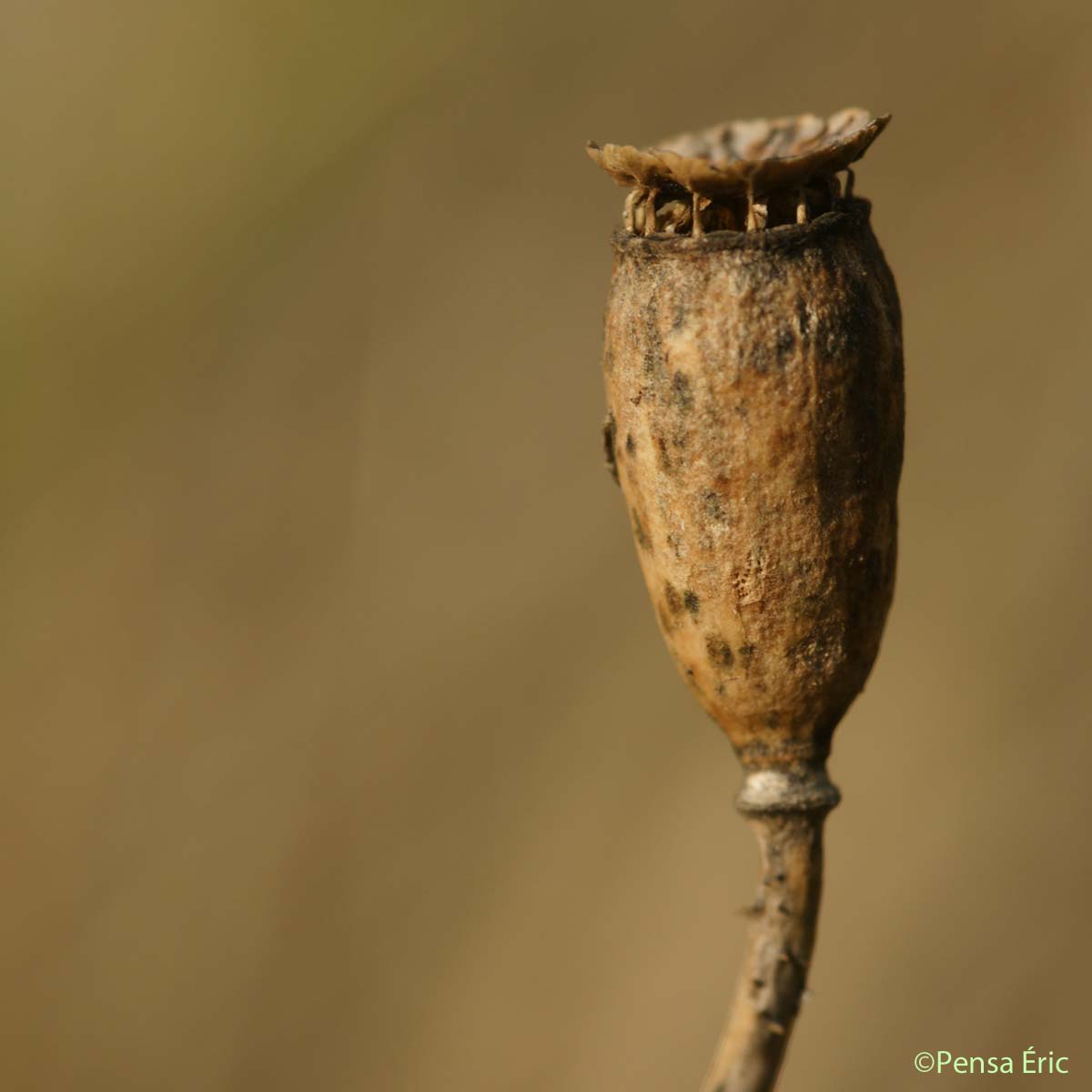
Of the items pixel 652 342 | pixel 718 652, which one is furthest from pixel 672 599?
pixel 652 342

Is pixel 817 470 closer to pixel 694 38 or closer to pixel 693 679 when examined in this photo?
pixel 693 679

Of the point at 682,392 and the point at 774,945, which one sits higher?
the point at 682,392

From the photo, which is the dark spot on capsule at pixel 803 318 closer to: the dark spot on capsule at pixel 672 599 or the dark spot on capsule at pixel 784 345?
the dark spot on capsule at pixel 784 345

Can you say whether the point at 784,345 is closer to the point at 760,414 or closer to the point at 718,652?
the point at 760,414

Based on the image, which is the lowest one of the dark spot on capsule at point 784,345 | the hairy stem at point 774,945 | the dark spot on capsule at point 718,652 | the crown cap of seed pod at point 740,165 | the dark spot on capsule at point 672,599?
the hairy stem at point 774,945

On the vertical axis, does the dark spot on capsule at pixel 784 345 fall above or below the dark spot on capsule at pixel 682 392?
above

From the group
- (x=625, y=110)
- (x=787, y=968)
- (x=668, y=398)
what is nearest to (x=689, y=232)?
(x=668, y=398)

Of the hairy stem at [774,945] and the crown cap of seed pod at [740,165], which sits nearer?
the crown cap of seed pod at [740,165]

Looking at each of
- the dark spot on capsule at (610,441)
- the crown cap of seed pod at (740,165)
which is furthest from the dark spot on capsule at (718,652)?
the crown cap of seed pod at (740,165)
